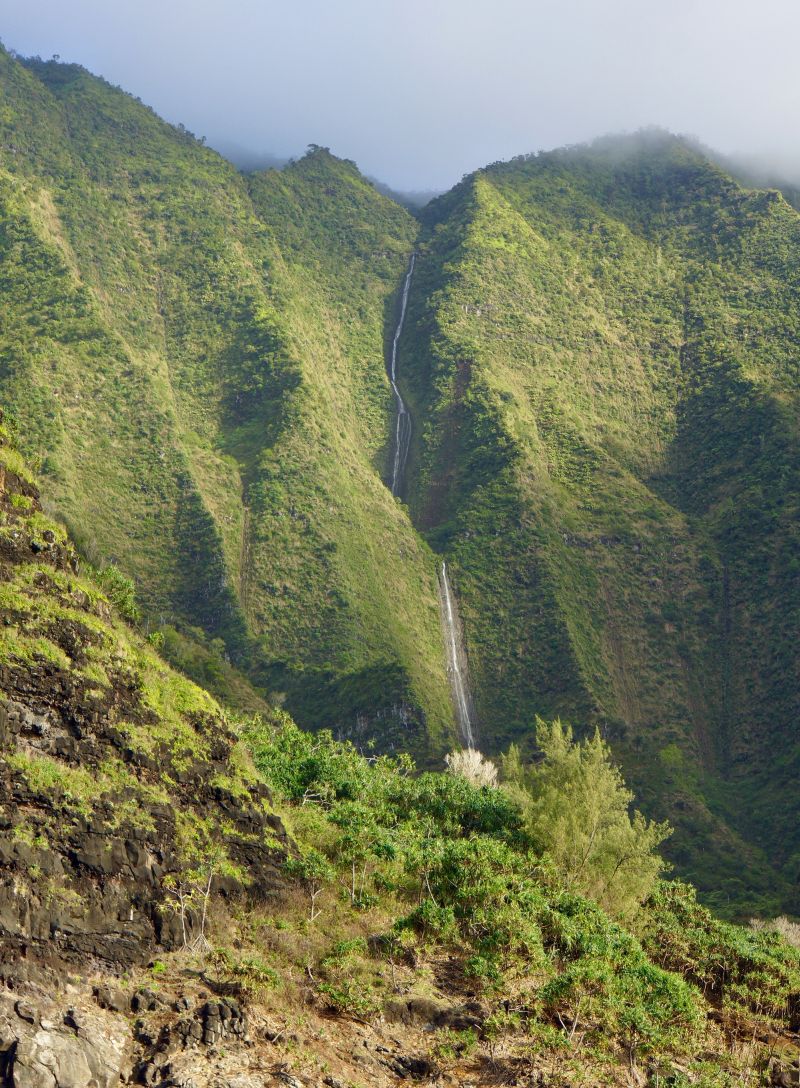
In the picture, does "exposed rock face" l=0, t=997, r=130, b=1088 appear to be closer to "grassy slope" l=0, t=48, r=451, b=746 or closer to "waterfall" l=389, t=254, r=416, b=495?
"grassy slope" l=0, t=48, r=451, b=746

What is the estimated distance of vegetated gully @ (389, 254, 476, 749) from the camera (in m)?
101

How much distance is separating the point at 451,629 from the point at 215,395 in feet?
136

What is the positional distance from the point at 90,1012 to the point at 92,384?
9736 cm

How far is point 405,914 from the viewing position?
32031 millimetres

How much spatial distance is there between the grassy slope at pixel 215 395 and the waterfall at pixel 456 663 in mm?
1581

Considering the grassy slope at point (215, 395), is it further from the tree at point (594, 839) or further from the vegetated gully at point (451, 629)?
the tree at point (594, 839)

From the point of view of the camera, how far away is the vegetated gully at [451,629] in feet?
331

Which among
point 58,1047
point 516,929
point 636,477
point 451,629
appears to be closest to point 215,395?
point 451,629

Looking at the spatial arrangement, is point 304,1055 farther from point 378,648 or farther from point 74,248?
point 74,248

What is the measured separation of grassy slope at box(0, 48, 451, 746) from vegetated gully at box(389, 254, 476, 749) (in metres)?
1.62

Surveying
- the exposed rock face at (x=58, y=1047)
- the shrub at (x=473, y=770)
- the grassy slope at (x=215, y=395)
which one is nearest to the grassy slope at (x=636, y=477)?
the grassy slope at (x=215, y=395)

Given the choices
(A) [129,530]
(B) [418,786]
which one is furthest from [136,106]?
(B) [418,786]

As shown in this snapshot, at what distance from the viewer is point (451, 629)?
111m

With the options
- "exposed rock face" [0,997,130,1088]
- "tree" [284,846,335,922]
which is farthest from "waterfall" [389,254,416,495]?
"exposed rock face" [0,997,130,1088]
